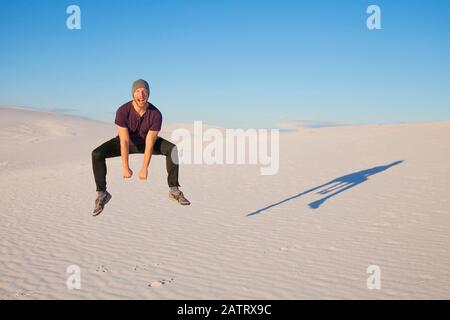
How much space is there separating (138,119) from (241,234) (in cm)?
654

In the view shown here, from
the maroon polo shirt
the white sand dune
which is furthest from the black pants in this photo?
the white sand dune

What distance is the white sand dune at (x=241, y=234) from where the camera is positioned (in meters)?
7.28

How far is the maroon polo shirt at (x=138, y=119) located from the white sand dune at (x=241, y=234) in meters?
3.57

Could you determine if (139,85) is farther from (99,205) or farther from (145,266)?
(145,266)

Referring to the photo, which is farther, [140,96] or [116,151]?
[116,151]

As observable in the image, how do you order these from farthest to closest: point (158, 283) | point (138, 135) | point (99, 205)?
1. point (158, 283)
2. point (99, 205)
3. point (138, 135)

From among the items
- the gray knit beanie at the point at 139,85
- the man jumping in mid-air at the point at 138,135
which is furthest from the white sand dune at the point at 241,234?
the gray knit beanie at the point at 139,85

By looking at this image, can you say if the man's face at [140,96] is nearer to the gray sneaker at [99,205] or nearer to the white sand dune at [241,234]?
the gray sneaker at [99,205]

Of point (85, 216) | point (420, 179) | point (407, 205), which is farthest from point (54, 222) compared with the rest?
point (420, 179)

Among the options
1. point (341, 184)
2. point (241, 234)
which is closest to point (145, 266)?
point (241, 234)

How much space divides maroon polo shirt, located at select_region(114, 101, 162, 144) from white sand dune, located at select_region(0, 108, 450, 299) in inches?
141

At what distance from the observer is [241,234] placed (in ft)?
34.7
